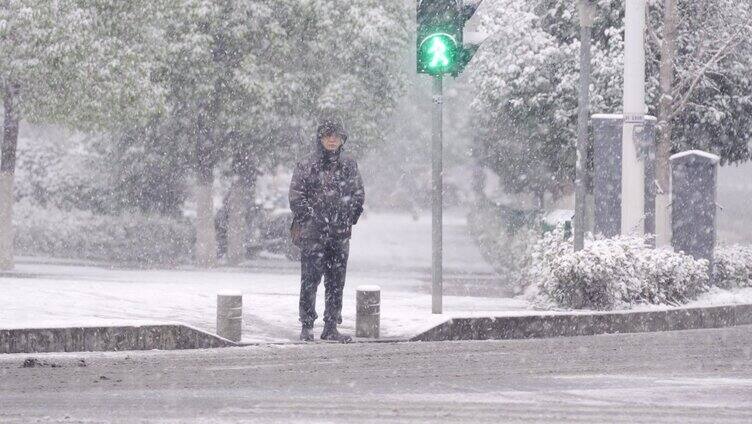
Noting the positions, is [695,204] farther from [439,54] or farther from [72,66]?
[72,66]

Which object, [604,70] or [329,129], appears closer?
[329,129]

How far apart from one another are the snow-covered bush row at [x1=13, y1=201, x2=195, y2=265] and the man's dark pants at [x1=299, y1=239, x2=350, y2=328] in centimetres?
1821

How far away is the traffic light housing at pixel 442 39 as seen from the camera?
43.6ft

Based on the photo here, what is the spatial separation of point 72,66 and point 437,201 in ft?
33.4

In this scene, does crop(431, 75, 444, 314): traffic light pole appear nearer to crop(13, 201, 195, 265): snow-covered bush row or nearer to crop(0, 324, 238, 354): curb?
crop(0, 324, 238, 354): curb

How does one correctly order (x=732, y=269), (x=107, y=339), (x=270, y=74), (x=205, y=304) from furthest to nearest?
(x=270, y=74), (x=732, y=269), (x=205, y=304), (x=107, y=339)

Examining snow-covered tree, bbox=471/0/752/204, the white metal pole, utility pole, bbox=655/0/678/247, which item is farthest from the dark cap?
snow-covered tree, bbox=471/0/752/204

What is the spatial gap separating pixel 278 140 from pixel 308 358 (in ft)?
61.5

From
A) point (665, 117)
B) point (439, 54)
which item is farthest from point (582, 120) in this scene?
point (665, 117)

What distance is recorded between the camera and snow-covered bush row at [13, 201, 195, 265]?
99.2ft

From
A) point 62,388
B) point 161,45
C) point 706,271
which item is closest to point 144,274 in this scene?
point 161,45

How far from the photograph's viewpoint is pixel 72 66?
21734 millimetres

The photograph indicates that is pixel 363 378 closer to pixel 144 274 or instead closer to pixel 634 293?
pixel 634 293

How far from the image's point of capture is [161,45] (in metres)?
24.9
